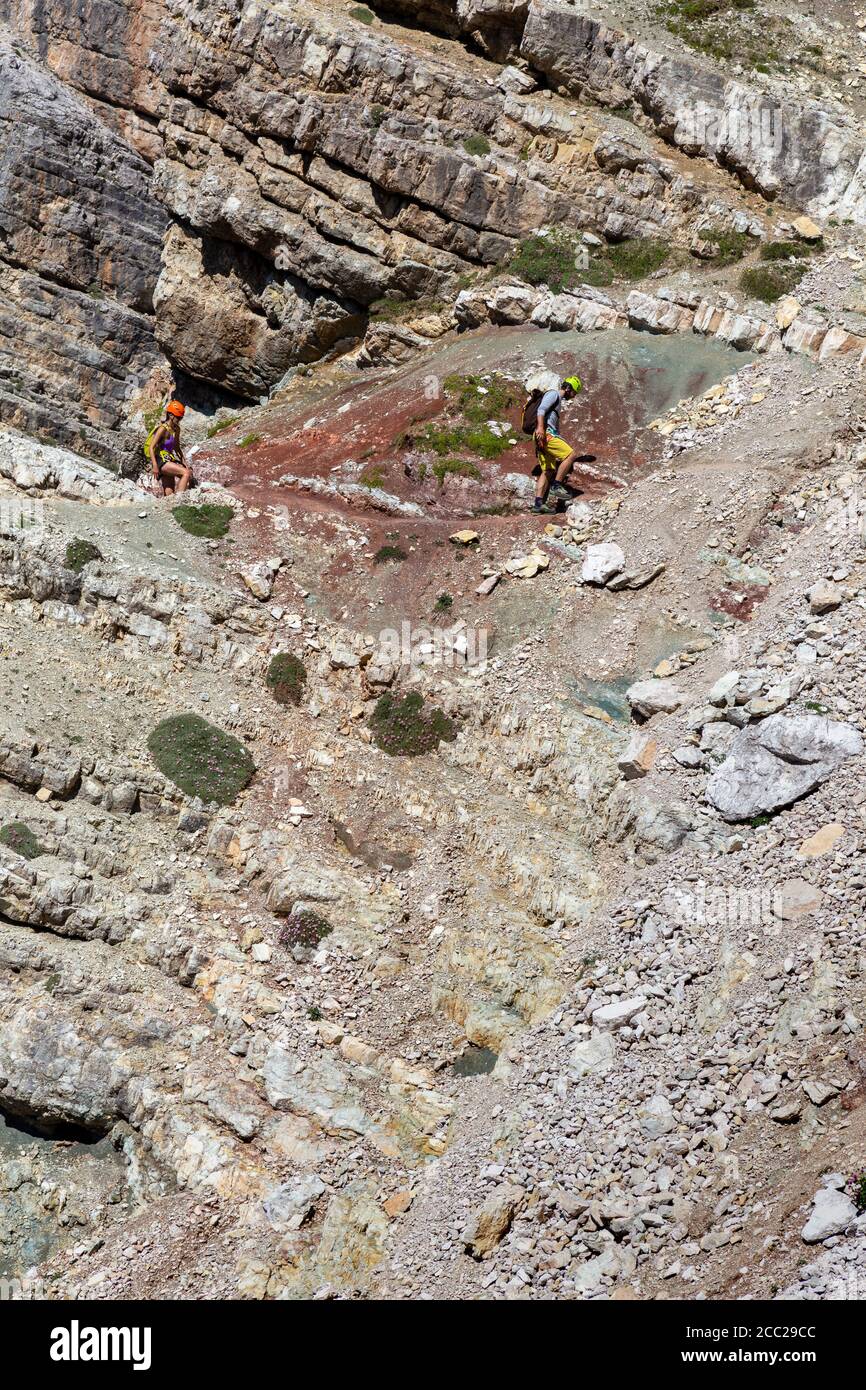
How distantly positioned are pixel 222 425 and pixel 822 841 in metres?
27.1

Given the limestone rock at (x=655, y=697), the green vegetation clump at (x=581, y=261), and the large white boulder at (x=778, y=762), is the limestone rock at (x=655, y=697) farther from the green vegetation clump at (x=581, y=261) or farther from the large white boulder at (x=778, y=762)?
the green vegetation clump at (x=581, y=261)

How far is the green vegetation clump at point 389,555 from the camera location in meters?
28.9

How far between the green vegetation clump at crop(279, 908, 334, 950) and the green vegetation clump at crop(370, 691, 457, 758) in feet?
13.8

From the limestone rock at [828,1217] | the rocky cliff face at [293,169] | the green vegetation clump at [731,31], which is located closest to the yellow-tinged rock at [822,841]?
the limestone rock at [828,1217]

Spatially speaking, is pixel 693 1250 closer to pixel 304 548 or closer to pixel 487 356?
pixel 304 548

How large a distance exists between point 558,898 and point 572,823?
1836mm

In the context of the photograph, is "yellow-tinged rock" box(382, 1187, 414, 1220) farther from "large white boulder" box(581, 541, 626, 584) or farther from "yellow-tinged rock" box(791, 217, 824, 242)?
"yellow-tinged rock" box(791, 217, 824, 242)

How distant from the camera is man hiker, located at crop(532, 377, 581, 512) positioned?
29047 millimetres

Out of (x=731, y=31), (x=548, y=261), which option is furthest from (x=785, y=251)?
(x=731, y=31)

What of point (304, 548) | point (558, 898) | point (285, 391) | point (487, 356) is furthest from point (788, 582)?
point (285, 391)

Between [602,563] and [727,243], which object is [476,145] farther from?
[602,563]

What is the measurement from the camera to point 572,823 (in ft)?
75.8

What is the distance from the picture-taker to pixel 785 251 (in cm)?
3484

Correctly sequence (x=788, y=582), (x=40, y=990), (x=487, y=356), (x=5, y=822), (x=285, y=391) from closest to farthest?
(x=40, y=990) → (x=5, y=822) → (x=788, y=582) → (x=487, y=356) → (x=285, y=391)
